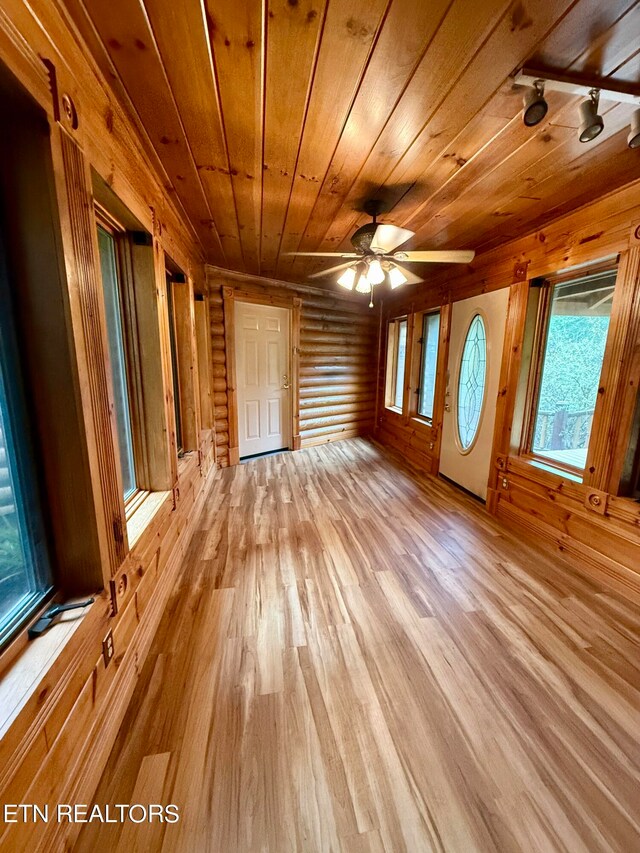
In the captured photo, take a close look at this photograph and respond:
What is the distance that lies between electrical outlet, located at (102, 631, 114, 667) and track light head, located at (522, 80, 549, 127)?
7.92 feet

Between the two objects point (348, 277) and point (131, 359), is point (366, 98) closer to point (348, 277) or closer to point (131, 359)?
point (348, 277)

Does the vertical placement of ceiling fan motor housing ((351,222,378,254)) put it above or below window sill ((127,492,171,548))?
above

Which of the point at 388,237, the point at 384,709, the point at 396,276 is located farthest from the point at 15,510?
the point at 396,276

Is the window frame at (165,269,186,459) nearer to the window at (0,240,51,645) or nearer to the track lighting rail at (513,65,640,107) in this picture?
the window at (0,240,51,645)

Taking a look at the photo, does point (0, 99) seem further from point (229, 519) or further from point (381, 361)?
point (381, 361)

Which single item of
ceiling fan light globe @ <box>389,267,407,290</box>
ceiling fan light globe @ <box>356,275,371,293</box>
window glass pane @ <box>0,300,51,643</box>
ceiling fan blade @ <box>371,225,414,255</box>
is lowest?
window glass pane @ <box>0,300,51,643</box>

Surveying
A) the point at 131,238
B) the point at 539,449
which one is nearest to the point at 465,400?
the point at 539,449

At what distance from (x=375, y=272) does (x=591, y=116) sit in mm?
1244

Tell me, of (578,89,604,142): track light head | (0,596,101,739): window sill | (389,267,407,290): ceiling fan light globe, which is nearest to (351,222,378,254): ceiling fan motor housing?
(389,267,407,290): ceiling fan light globe

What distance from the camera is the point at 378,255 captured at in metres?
2.14

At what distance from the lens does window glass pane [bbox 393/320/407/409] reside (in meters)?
4.74

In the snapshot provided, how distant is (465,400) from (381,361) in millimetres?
2196

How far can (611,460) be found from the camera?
196 cm

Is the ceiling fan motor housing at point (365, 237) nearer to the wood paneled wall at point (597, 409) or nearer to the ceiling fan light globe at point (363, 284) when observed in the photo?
the ceiling fan light globe at point (363, 284)
